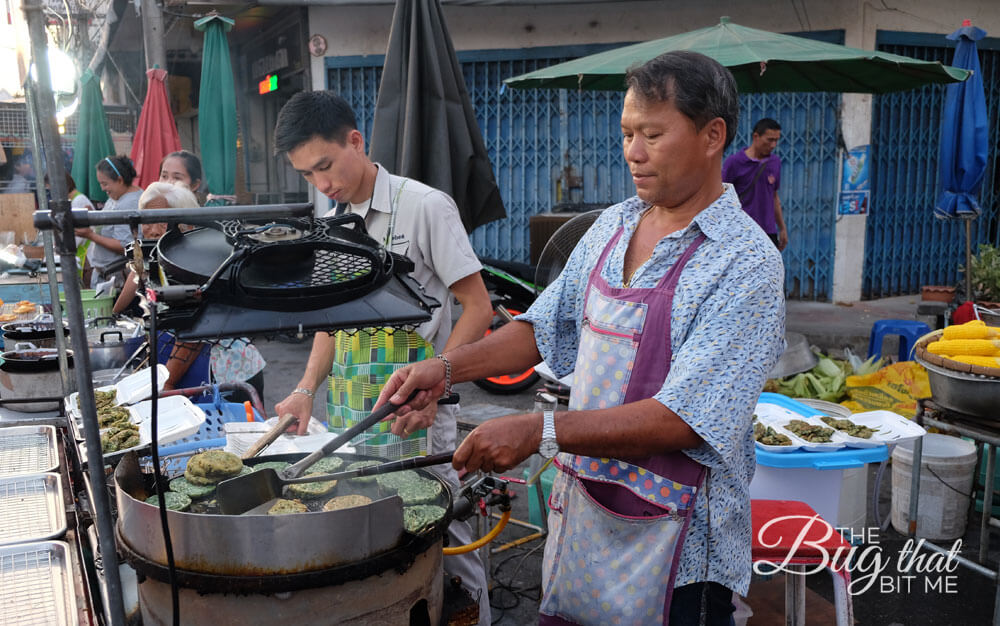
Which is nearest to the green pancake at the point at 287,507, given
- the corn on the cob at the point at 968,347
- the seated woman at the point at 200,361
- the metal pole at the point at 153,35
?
the seated woman at the point at 200,361

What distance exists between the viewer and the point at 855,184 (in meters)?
9.22

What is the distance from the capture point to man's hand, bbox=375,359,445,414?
6.23ft

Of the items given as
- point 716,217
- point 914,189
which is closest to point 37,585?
point 716,217

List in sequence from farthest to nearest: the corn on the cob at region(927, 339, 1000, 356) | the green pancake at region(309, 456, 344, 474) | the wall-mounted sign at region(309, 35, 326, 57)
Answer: the wall-mounted sign at region(309, 35, 326, 57) < the corn on the cob at region(927, 339, 1000, 356) < the green pancake at region(309, 456, 344, 474)

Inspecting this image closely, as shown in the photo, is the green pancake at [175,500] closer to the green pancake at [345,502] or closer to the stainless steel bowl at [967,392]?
the green pancake at [345,502]

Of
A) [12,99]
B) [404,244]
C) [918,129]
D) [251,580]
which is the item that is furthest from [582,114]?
[12,99]

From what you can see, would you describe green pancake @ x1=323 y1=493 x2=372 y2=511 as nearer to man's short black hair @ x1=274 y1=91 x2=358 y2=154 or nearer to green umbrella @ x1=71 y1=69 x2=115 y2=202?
man's short black hair @ x1=274 y1=91 x2=358 y2=154

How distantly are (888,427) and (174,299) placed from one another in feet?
11.3

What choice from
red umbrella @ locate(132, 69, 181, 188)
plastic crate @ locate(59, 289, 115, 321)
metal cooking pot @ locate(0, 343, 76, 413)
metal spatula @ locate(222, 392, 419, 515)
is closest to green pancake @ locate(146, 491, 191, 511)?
metal spatula @ locate(222, 392, 419, 515)

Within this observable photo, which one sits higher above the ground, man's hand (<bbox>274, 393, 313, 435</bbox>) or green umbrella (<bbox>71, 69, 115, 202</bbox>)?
green umbrella (<bbox>71, 69, 115, 202</bbox>)

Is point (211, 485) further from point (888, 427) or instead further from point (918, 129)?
point (918, 129)

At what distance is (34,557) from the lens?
88.7 inches

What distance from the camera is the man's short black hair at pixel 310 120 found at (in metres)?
2.61

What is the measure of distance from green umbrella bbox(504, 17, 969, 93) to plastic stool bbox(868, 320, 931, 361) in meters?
1.99
